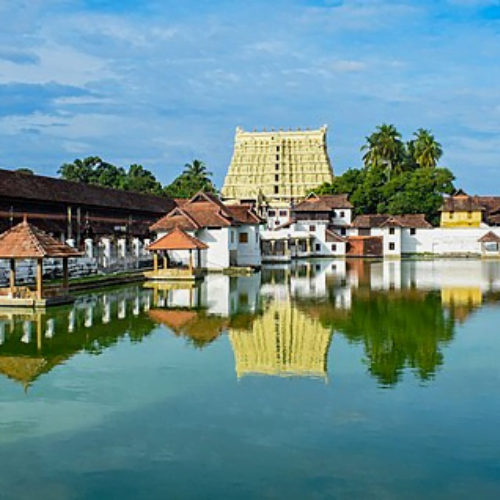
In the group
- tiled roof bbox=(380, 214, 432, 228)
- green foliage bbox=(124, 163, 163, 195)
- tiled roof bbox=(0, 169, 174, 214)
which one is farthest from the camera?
green foliage bbox=(124, 163, 163, 195)

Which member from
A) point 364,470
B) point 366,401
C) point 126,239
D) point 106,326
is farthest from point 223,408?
point 126,239

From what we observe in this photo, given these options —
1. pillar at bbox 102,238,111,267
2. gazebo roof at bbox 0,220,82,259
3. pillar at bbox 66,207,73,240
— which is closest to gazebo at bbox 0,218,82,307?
gazebo roof at bbox 0,220,82,259

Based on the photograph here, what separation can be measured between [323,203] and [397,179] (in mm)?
7311

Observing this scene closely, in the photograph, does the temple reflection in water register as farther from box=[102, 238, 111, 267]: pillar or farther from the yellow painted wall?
the yellow painted wall

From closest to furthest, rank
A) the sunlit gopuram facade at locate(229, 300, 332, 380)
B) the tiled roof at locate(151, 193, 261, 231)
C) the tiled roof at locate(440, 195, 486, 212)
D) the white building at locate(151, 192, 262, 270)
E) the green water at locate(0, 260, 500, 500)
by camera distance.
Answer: the green water at locate(0, 260, 500, 500), the sunlit gopuram facade at locate(229, 300, 332, 380), the tiled roof at locate(151, 193, 261, 231), the white building at locate(151, 192, 262, 270), the tiled roof at locate(440, 195, 486, 212)

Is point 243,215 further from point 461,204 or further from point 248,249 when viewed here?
point 461,204

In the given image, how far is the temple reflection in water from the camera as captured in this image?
452 inches

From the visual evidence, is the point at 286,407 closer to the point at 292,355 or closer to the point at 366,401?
the point at 366,401

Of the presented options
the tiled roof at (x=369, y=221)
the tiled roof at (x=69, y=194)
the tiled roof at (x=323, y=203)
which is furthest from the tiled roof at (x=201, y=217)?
the tiled roof at (x=369, y=221)

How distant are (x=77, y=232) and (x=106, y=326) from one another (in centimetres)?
1627

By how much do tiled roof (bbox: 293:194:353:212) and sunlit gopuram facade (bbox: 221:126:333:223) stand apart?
19.2 metres

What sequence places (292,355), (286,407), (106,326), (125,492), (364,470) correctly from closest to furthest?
1. (125,492)
2. (364,470)
3. (286,407)
4. (292,355)
5. (106,326)

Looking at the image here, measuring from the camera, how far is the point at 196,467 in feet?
22.0

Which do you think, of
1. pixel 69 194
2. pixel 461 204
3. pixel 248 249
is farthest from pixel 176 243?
pixel 461 204
